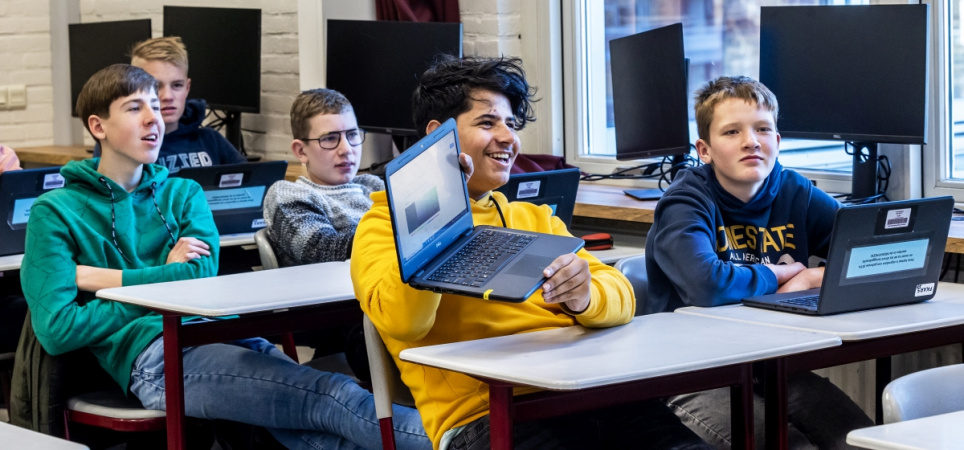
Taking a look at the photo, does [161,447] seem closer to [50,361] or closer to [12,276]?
[50,361]

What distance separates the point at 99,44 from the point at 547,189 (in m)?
2.95

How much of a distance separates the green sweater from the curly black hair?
820mm

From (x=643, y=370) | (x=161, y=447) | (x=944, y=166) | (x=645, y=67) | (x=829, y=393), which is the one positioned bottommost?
(x=161, y=447)

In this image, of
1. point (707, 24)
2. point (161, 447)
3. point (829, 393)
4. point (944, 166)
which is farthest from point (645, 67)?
point (161, 447)

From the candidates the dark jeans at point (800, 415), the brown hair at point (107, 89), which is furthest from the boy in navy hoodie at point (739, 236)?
the brown hair at point (107, 89)

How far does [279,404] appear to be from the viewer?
232 cm

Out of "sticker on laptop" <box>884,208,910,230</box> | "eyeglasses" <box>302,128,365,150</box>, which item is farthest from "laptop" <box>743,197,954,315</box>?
"eyeglasses" <box>302,128,365,150</box>

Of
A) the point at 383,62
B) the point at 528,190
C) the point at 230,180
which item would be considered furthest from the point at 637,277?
the point at 383,62

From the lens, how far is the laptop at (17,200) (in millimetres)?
2875

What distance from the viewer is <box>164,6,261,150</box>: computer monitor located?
4434 mm

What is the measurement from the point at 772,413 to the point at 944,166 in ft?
4.66

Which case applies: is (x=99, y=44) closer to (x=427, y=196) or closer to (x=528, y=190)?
(x=528, y=190)

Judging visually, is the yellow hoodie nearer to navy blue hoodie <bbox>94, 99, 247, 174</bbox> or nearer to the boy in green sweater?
the boy in green sweater

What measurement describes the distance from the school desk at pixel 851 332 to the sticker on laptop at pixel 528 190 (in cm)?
71
